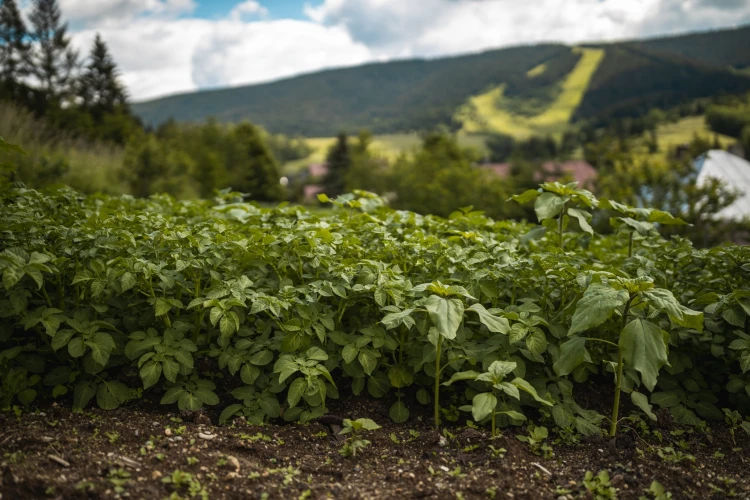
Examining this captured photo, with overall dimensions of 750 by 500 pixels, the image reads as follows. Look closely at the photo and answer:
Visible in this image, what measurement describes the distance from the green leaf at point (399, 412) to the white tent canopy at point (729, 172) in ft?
65.2

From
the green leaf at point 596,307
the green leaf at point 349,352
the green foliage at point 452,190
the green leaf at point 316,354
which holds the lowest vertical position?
the green foliage at point 452,190

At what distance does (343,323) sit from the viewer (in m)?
3.16

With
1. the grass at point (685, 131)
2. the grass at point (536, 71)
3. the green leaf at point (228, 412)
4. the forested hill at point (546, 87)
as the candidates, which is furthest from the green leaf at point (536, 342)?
the grass at point (536, 71)

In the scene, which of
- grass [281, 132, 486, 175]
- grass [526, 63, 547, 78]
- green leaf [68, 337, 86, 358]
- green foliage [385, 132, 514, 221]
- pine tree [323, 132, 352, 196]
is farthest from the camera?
grass [526, 63, 547, 78]

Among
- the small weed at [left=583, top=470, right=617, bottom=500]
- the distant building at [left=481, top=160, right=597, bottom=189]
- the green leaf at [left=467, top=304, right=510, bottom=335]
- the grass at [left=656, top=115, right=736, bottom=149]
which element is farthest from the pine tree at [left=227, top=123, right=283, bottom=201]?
the small weed at [left=583, top=470, right=617, bottom=500]

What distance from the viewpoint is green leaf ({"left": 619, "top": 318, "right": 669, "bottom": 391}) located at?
7.06ft

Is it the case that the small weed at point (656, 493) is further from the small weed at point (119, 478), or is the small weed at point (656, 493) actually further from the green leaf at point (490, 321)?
the small weed at point (119, 478)

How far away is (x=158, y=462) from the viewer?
2127 millimetres

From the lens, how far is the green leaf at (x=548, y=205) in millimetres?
3395

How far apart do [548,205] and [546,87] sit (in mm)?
111524

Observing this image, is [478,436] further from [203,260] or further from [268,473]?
[203,260]

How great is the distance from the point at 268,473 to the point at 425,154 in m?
32.1

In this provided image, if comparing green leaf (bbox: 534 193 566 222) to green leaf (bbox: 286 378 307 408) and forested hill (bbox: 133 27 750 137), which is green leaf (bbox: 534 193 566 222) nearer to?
green leaf (bbox: 286 378 307 408)

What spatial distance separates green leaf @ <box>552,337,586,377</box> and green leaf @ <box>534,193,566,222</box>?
1.13 m
